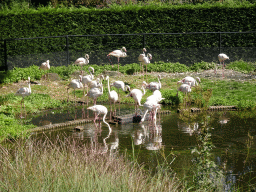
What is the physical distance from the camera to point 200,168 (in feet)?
14.8

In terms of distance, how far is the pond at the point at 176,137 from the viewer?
5.87m

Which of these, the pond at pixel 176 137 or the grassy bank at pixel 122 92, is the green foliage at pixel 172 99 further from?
the pond at pixel 176 137

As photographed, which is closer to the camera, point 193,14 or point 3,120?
point 3,120

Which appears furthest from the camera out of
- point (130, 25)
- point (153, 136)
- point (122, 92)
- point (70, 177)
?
point (130, 25)

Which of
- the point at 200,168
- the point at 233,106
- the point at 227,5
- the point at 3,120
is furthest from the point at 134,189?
the point at 227,5

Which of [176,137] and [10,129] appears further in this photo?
[176,137]

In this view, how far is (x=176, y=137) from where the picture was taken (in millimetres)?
7500

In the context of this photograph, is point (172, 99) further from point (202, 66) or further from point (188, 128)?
point (202, 66)

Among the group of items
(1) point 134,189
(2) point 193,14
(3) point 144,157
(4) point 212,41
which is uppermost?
(2) point 193,14

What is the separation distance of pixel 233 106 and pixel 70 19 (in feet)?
32.7

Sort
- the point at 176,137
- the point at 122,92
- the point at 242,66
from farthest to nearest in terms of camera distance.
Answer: the point at 242,66, the point at 122,92, the point at 176,137

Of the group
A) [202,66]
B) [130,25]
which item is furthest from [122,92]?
[130,25]

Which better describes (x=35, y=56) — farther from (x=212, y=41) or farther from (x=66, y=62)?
(x=212, y=41)

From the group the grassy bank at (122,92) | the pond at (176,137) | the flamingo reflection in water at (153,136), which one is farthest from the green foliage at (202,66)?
the flamingo reflection in water at (153,136)
